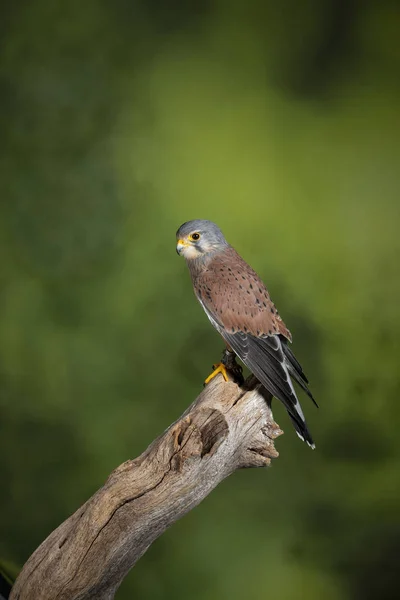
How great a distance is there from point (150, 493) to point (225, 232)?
5.11ft

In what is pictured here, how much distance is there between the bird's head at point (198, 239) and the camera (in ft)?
9.32

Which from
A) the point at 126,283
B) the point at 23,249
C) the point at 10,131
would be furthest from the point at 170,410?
the point at 10,131

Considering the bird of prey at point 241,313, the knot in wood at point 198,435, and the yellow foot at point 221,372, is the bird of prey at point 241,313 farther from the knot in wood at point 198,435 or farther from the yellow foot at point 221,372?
the knot in wood at point 198,435

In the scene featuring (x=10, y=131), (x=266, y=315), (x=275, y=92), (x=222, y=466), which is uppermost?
(x=10, y=131)

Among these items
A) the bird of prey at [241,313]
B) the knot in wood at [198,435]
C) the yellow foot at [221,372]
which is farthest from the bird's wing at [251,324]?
the knot in wood at [198,435]

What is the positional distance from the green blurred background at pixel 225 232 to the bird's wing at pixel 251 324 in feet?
3.05

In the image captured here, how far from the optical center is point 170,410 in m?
3.87

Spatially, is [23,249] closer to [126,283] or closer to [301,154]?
[126,283]

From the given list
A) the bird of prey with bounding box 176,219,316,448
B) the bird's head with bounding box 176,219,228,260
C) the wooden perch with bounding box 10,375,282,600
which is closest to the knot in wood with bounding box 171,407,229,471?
the wooden perch with bounding box 10,375,282,600

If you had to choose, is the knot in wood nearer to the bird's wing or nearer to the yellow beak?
the bird's wing

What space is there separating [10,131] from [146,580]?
2380 millimetres

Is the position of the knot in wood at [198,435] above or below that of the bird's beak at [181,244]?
below

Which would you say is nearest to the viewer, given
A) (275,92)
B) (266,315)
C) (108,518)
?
(108,518)

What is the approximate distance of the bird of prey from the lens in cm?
270
